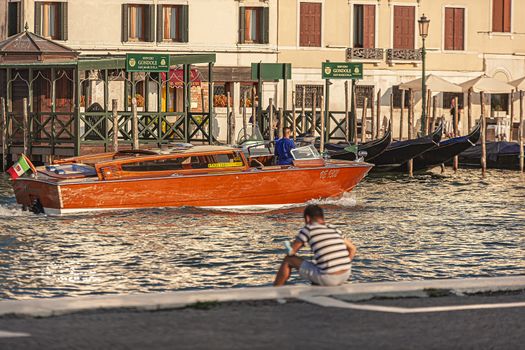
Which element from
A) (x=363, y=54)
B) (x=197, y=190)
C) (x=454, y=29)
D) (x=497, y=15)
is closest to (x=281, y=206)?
(x=197, y=190)

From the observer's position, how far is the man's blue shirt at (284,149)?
2603 cm

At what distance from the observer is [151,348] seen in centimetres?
940

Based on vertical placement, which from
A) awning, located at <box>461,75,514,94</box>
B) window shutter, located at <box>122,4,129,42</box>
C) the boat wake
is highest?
window shutter, located at <box>122,4,129,42</box>

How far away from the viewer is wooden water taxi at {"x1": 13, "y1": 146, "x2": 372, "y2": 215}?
77.8 feet

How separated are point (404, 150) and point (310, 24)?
10.3 meters

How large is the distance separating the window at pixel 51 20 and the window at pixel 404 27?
11.6 metres

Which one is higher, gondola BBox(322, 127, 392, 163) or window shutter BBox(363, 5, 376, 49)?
window shutter BBox(363, 5, 376, 49)

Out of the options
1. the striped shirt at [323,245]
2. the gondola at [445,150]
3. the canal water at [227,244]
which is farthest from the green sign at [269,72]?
the striped shirt at [323,245]

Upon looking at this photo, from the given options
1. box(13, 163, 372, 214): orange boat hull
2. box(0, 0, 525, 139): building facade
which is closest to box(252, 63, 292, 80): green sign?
box(0, 0, 525, 139): building facade

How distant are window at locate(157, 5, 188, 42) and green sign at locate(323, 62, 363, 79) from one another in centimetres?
934

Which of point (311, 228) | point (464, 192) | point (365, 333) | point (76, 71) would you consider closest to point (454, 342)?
point (365, 333)

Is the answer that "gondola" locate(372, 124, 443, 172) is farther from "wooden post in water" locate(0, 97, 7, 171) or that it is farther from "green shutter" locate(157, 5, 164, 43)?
"green shutter" locate(157, 5, 164, 43)

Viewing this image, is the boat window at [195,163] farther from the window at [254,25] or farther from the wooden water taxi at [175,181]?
the window at [254,25]

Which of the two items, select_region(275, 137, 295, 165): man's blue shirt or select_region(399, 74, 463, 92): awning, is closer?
select_region(275, 137, 295, 165): man's blue shirt
